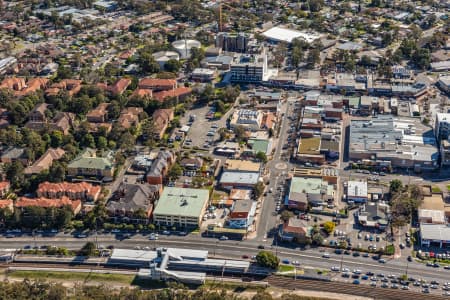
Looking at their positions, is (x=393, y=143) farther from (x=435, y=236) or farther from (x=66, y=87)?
(x=66, y=87)

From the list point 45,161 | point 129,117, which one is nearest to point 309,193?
point 129,117

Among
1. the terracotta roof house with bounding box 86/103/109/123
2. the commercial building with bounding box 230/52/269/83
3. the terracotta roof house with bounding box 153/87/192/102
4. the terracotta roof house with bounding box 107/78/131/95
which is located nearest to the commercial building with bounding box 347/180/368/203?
the terracotta roof house with bounding box 153/87/192/102

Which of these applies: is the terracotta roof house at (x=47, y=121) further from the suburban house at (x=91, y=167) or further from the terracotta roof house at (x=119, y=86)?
the suburban house at (x=91, y=167)

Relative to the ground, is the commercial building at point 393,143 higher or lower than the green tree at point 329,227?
higher

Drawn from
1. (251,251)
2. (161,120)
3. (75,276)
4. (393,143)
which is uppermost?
(161,120)

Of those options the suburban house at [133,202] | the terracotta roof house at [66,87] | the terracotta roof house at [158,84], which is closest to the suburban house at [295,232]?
the suburban house at [133,202]
